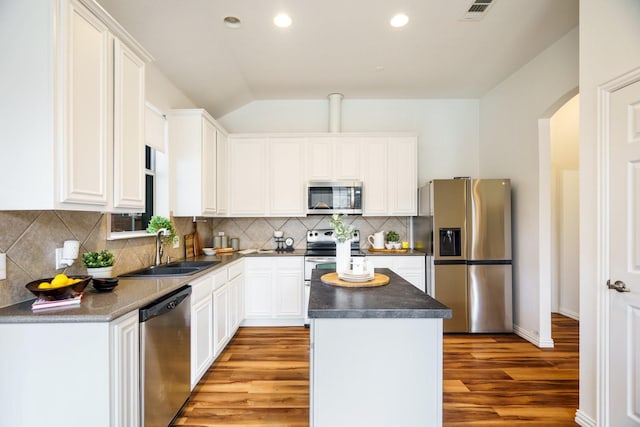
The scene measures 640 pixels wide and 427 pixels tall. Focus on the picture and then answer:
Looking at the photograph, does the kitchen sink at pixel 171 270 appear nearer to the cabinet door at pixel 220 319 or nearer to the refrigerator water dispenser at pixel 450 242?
the cabinet door at pixel 220 319

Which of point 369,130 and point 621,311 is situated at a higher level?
point 369,130

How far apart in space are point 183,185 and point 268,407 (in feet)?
7.47

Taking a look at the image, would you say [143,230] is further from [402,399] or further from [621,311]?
[621,311]

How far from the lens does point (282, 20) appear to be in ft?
9.07

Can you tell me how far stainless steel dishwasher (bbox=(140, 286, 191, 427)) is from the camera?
1.72 m

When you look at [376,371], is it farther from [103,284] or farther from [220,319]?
[220,319]

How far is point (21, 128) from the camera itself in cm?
148

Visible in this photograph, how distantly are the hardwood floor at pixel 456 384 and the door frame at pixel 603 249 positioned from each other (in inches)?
15.4

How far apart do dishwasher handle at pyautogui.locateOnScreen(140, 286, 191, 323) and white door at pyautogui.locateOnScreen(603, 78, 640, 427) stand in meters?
2.62

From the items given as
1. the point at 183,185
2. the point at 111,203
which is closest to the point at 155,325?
the point at 111,203

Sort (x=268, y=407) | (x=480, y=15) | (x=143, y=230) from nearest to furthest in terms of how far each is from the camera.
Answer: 1. (x=268, y=407)
2. (x=480, y=15)
3. (x=143, y=230)

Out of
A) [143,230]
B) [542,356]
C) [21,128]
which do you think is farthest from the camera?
[542,356]

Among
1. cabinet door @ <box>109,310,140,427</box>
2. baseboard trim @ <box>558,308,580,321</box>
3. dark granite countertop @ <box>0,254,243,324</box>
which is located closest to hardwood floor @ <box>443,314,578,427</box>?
baseboard trim @ <box>558,308,580,321</box>

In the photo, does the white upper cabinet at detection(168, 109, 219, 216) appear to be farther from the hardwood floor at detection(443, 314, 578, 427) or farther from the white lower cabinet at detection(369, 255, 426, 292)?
the hardwood floor at detection(443, 314, 578, 427)
